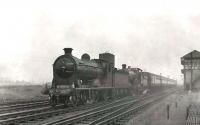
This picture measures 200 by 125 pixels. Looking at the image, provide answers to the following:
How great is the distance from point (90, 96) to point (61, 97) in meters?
2.98

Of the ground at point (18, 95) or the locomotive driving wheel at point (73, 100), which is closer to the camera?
the locomotive driving wheel at point (73, 100)

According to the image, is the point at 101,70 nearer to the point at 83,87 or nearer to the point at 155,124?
the point at 83,87

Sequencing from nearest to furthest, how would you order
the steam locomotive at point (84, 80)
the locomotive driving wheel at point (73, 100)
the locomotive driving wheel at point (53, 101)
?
the locomotive driving wheel at point (73, 100) < the steam locomotive at point (84, 80) < the locomotive driving wheel at point (53, 101)

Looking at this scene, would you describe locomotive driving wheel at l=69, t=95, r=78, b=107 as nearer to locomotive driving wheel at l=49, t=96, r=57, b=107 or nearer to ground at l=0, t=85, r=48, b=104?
locomotive driving wheel at l=49, t=96, r=57, b=107

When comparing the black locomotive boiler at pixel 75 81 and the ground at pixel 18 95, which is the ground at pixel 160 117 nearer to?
the black locomotive boiler at pixel 75 81

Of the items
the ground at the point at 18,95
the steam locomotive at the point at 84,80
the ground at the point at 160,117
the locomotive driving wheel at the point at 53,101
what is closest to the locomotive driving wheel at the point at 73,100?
the steam locomotive at the point at 84,80

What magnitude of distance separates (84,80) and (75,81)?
258 cm

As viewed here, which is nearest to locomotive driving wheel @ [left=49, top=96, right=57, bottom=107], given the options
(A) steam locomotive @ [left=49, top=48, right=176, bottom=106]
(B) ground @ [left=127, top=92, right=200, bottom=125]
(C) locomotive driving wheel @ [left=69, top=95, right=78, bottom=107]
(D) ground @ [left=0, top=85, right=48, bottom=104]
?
(A) steam locomotive @ [left=49, top=48, right=176, bottom=106]

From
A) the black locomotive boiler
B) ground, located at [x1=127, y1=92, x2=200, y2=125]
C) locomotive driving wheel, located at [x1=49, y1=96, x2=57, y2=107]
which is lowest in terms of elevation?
ground, located at [x1=127, y1=92, x2=200, y2=125]

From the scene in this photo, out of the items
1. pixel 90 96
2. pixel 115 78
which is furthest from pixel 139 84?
pixel 90 96

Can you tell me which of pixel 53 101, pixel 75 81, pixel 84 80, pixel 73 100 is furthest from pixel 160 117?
pixel 84 80

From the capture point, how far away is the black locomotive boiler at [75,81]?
65.1 ft

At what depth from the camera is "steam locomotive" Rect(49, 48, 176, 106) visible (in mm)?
19969

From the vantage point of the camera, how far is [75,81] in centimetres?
2061
